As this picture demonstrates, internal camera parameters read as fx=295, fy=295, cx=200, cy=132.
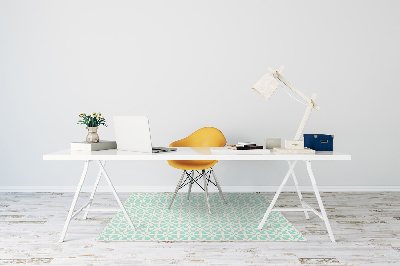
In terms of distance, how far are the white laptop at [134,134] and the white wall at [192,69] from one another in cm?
151

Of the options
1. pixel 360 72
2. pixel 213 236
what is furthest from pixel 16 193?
pixel 360 72

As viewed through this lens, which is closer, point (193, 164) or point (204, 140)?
point (193, 164)

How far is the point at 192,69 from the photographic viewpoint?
3.69m

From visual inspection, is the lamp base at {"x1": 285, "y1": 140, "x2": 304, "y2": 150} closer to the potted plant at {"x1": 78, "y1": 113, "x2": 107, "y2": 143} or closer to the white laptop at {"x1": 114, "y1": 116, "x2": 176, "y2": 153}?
the white laptop at {"x1": 114, "y1": 116, "x2": 176, "y2": 153}

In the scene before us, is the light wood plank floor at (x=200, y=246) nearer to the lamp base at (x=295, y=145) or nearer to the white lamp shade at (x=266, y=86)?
the lamp base at (x=295, y=145)

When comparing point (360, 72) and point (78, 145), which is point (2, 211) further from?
point (360, 72)

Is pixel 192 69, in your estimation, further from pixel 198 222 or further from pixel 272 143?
pixel 198 222

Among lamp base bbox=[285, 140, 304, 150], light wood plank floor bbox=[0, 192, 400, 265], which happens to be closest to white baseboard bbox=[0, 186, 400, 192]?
light wood plank floor bbox=[0, 192, 400, 265]

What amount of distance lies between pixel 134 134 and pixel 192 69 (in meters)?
1.82

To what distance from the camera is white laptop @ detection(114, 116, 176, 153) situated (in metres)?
2.02

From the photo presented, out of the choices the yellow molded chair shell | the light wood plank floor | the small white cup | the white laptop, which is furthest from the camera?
the yellow molded chair shell

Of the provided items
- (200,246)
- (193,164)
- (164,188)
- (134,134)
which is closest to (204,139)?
(193,164)

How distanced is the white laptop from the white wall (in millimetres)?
1514

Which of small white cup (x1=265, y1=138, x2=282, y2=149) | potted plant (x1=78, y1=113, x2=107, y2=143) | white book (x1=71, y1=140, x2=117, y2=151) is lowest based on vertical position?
small white cup (x1=265, y1=138, x2=282, y2=149)
